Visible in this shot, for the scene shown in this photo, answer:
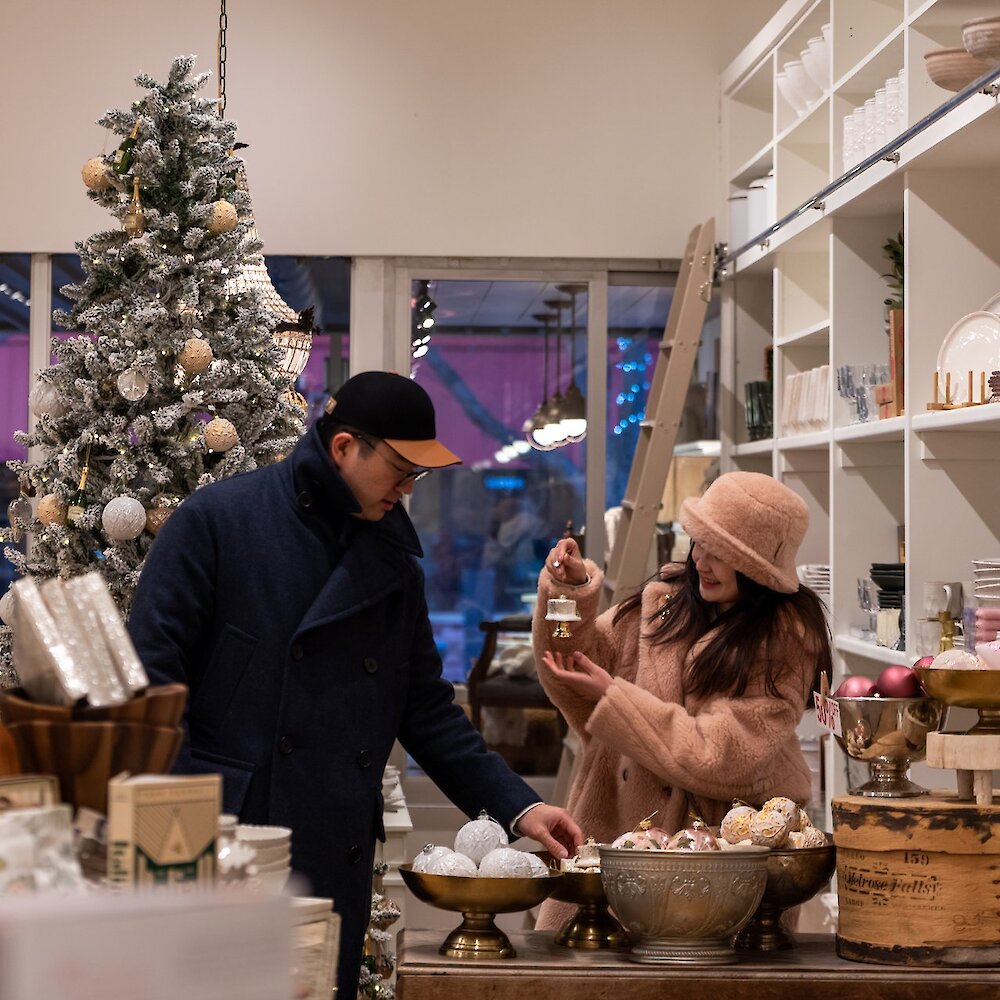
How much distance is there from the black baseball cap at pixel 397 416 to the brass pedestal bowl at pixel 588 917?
0.67 m

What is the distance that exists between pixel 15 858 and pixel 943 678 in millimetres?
1427

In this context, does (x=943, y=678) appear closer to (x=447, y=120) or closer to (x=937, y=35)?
(x=937, y=35)

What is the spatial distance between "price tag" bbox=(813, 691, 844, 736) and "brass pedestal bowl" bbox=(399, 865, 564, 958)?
0.48 m

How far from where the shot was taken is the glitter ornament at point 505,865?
191 cm

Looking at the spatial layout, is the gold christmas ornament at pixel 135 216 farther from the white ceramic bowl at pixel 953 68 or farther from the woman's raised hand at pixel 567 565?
the white ceramic bowl at pixel 953 68

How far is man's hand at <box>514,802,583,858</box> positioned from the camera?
225 centimetres

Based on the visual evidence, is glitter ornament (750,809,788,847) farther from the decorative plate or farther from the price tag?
the decorative plate

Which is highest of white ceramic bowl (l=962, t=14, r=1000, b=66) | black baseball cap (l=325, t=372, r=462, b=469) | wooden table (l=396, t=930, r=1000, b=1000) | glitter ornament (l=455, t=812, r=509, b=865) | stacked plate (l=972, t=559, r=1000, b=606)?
white ceramic bowl (l=962, t=14, r=1000, b=66)

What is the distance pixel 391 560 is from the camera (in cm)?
239

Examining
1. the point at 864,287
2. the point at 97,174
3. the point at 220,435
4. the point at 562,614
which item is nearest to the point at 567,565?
the point at 562,614

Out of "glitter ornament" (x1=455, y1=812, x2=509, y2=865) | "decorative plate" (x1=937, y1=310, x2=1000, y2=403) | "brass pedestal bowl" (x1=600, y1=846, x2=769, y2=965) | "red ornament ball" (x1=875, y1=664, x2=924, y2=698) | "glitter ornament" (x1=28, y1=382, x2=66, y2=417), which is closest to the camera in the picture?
"brass pedestal bowl" (x1=600, y1=846, x2=769, y2=965)

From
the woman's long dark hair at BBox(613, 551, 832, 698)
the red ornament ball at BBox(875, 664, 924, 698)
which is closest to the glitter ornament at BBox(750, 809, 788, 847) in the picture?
the red ornament ball at BBox(875, 664, 924, 698)

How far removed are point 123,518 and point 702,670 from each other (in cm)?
171

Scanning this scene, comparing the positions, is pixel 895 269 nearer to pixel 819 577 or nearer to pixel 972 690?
pixel 819 577
